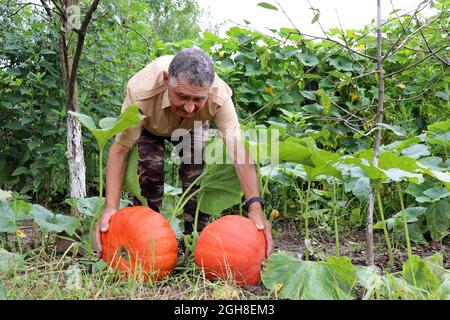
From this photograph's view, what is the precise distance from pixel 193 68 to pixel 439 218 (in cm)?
147

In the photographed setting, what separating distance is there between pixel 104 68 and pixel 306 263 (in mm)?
2262

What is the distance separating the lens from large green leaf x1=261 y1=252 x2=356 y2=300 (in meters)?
1.86

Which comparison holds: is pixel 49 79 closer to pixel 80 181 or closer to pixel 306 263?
pixel 80 181

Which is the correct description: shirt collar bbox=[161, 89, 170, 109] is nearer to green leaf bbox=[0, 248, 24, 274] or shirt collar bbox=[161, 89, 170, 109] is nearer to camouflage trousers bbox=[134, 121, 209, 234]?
camouflage trousers bbox=[134, 121, 209, 234]

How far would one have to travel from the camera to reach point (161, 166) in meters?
2.94

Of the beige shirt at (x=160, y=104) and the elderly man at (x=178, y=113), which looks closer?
the elderly man at (x=178, y=113)

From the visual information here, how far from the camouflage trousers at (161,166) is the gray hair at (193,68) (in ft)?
2.39

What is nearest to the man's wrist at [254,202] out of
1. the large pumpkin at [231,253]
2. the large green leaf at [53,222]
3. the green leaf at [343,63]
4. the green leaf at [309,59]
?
the large pumpkin at [231,253]

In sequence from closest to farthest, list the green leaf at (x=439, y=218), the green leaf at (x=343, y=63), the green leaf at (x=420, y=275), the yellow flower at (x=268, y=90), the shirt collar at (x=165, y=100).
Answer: the green leaf at (x=420, y=275) < the shirt collar at (x=165, y=100) < the green leaf at (x=439, y=218) < the yellow flower at (x=268, y=90) < the green leaf at (x=343, y=63)

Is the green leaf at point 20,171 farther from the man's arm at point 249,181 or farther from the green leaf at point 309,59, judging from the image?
the green leaf at point 309,59

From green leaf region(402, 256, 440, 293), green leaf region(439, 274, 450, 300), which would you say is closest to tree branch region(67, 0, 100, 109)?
green leaf region(402, 256, 440, 293)

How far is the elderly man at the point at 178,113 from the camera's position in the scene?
215 centimetres

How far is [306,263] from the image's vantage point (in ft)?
6.46
